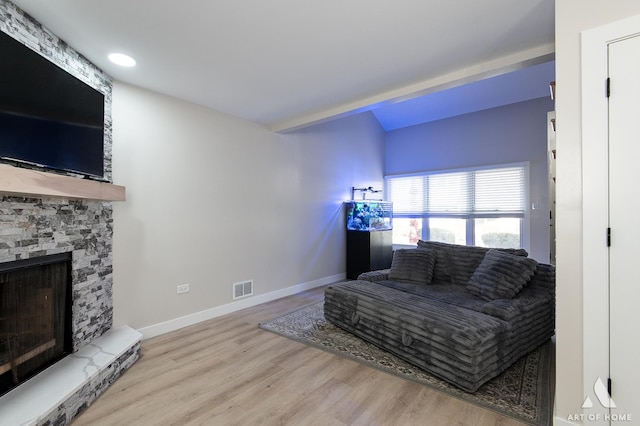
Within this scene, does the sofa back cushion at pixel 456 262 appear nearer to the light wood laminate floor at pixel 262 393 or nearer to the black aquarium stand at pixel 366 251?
the light wood laminate floor at pixel 262 393

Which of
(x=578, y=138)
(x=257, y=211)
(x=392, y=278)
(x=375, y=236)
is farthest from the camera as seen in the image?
(x=375, y=236)

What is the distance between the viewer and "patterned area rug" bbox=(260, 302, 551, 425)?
6.20 ft

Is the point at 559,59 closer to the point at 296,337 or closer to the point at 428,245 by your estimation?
the point at 428,245

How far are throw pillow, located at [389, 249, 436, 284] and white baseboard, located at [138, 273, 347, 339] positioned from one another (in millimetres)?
1679

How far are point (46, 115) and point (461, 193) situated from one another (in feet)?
18.7

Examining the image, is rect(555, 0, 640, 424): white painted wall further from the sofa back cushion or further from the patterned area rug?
the sofa back cushion

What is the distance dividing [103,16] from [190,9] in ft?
1.91

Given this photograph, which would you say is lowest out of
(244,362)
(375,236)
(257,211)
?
(244,362)

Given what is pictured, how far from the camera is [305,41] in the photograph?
86.2 inches

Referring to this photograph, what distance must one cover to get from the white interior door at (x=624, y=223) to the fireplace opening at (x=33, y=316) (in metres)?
3.32

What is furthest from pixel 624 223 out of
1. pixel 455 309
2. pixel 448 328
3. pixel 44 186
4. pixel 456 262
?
pixel 44 186

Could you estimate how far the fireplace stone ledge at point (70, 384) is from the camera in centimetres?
157

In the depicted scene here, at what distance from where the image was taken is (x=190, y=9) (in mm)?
1828

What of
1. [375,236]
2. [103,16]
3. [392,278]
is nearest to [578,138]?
[392,278]
